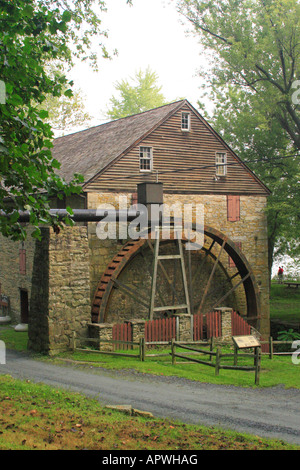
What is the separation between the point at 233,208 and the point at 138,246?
22.5ft

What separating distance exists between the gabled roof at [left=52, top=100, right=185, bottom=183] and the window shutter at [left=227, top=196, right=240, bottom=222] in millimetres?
4773

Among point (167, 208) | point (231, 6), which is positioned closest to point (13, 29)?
point (167, 208)

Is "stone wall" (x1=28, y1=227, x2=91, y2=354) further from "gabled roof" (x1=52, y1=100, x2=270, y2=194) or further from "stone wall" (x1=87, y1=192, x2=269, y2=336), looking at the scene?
"stone wall" (x1=87, y1=192, x2=269, y2=336)

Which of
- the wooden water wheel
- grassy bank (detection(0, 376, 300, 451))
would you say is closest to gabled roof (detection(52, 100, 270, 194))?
the wooden water wheel

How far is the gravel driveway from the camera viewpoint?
31.6 ft

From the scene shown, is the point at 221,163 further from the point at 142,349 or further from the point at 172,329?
the point at 142,349

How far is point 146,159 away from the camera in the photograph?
865 inches

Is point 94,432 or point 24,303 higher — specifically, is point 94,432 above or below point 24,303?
below

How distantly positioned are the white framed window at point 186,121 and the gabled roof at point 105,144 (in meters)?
0.61

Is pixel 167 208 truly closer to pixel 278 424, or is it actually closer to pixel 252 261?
pixel 252 261

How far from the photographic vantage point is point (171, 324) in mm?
18188

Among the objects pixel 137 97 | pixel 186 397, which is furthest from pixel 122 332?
pixel 137 97

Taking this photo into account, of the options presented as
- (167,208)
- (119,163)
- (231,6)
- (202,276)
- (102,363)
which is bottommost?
(102,363)
